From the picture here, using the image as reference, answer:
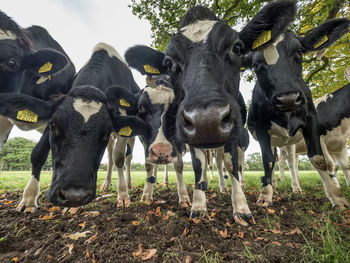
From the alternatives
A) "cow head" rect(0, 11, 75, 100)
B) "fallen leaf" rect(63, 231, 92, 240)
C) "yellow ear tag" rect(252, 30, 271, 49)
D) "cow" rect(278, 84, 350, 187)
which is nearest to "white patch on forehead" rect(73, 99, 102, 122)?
"fallen leaf" rect(63, 231, 92, 240)

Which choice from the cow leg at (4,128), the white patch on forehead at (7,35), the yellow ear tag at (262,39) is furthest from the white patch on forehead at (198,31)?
the cow leg at (4,128)

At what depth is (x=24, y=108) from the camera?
2576mm

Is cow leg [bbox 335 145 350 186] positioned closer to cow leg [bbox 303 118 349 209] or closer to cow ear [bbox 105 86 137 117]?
cow leg [bbox 303 118 349 209]

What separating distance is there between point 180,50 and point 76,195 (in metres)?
2.04

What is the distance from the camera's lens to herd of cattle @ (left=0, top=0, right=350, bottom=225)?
2045 millimetres

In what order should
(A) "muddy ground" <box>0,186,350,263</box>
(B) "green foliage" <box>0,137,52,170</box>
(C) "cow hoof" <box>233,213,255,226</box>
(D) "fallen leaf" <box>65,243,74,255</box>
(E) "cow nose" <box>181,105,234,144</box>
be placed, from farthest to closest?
(B) "green foliage" <box>0,137,52,170</box> → (C) "cow hoof" <box>233,213,255,226</box> → (D) "fallen leaf" <box>65,243,74,255</box> → (A) "muddy ground" <box>0,186,350,263</box> → (E) "cow nose" <box>181,105,234,144</box>

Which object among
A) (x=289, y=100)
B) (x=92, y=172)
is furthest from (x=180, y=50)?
(x=92, y=172)

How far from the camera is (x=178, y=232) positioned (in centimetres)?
209

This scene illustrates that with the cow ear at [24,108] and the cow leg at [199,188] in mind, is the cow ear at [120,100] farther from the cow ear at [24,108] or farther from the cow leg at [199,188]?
the cow leg at [199,188]

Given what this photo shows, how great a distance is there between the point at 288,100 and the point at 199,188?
5.60 ft

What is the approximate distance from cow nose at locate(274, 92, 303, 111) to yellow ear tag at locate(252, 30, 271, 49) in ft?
2.64

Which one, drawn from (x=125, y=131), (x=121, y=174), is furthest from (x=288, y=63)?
(x=121, y=174)

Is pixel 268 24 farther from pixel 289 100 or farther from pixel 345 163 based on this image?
A: pixel 345 163

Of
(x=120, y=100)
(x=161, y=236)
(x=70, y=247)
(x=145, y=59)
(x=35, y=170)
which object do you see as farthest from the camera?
(x=120, y=100)
